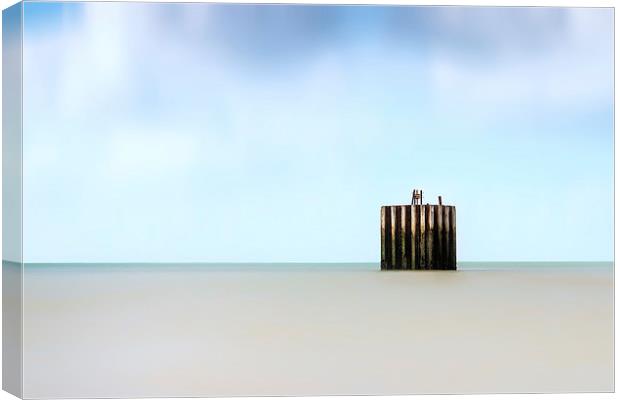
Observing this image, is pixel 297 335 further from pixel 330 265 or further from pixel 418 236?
pixel 418 236

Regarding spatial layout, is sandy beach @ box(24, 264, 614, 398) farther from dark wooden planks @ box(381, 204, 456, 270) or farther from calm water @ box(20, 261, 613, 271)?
dark wooden planks @ box(381, 204, 456, 270)

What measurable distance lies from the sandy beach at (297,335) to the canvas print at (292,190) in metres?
0.01

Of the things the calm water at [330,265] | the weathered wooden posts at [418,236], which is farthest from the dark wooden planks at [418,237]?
the calm water at [330,265]

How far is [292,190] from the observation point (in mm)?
7289

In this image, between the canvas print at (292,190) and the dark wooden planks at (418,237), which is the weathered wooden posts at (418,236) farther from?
the canvas print at (292,190)

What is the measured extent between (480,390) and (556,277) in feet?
3.26

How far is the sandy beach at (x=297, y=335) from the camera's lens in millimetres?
6805

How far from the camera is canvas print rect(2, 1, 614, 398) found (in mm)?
6855

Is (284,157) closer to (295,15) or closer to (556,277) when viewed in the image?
(295,15)

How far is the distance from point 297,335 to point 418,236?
253cm

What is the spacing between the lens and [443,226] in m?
8.08

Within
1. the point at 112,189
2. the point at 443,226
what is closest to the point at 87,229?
the point at 112,189

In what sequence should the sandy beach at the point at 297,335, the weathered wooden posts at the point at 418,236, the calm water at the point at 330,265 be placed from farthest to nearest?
the weathered wooden posts at the point at 418,236 → the calm water at the point at 330,265 → the sandy beach at the point at 297,335

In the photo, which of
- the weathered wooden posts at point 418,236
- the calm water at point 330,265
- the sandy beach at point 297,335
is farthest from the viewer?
the weathered wooden posts at point 418,236
